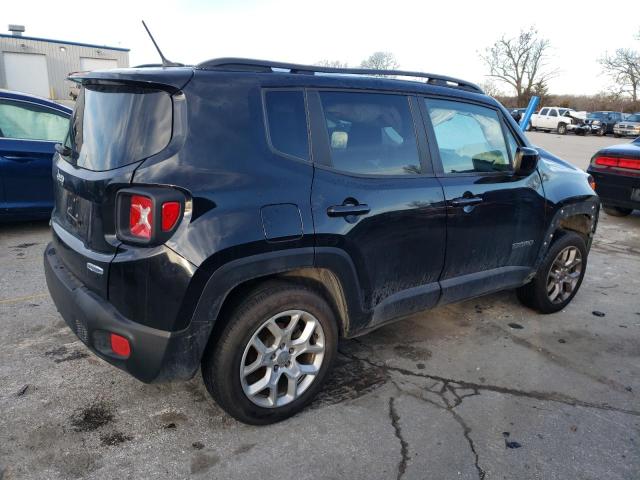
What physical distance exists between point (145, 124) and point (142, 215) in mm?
435

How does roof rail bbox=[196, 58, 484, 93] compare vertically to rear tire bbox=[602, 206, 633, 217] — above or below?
above

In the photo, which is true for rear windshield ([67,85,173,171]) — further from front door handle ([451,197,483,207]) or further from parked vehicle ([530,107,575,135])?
parked vehicle ([530,107,575,135])

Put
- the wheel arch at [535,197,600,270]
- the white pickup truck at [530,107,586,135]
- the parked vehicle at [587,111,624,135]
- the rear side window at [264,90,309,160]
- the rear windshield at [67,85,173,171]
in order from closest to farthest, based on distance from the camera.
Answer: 1. the rear windshield at [67,85,173,171]
2. the rear side window at [264,90,309,160]
3. the wheel arch at [535,197,600,270]
4. the parked vehicle at [587,111,624,135]
5. the white pickup truck at [530,107,586,135]

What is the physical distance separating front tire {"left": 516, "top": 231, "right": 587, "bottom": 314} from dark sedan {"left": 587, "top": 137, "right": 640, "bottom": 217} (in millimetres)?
3733

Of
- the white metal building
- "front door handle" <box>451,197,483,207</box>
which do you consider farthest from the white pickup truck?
"front door handle" <box>451,197,483,207</box>

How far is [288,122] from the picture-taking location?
2600mm

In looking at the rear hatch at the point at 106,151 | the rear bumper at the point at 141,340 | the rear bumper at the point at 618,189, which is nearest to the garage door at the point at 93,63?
the rear bumper at the point at 618,189

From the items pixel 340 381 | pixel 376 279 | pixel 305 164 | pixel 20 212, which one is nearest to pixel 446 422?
pixel 340 381

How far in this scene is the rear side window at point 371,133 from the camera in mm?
2785

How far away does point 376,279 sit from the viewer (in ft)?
9.65

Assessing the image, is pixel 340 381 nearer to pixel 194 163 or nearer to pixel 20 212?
pixel 194 163

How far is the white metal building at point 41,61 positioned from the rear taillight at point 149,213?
4163 cm

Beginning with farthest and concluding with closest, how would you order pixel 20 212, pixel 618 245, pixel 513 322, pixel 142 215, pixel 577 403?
pixel 618 245 → pixel 20 212 → pixel 513 322 → pixel 577 403 → pixel 142 215

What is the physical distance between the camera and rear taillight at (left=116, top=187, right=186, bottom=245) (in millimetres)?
2191
